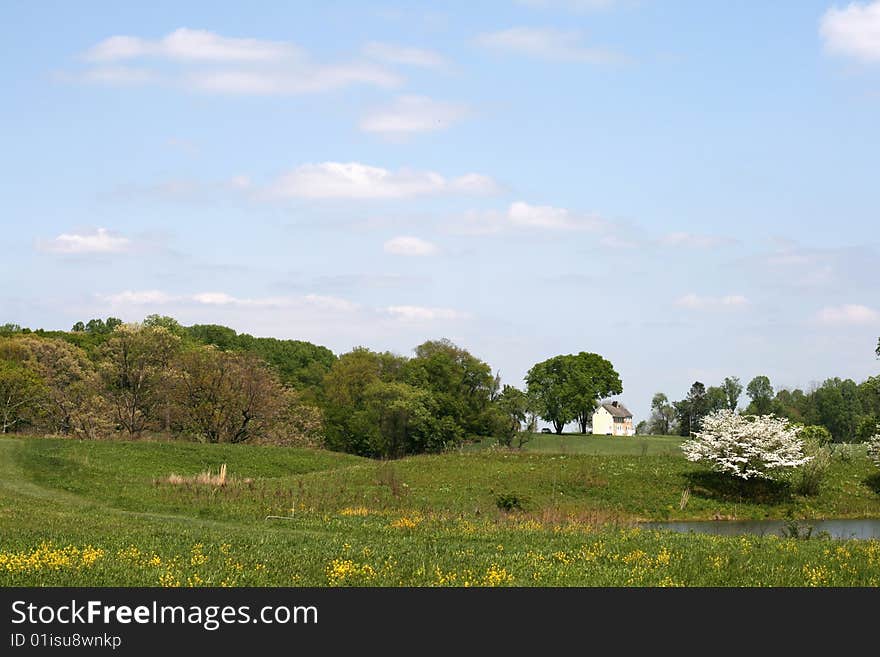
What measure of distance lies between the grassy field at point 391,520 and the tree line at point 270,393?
18.0 meters

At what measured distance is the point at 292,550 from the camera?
20438mm

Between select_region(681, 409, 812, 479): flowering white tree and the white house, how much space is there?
108781 millimetres

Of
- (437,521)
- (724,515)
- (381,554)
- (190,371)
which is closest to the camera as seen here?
(381,554)

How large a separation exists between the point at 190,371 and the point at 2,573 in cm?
6540

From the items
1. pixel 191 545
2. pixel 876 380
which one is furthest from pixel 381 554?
pixel 876 380

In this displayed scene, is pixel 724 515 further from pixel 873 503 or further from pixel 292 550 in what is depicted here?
pixel 292 550

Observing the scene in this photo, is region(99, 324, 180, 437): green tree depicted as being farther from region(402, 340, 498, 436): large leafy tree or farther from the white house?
the white house

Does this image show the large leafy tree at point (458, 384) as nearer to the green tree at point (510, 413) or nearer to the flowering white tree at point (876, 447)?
the green tree at point (510, 413)

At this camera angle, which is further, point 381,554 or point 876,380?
point 876,380

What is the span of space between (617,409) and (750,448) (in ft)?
378

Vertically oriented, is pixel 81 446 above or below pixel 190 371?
below

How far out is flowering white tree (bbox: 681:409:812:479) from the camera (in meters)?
49.0

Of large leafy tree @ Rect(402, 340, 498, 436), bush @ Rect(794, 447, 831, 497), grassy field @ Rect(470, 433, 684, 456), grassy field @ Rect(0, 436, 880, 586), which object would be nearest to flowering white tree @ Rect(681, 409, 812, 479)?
bush @ Rect(794, 447, 831, 497)

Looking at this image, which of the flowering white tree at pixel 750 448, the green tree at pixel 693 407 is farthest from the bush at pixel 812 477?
the green tree at pixel 693 407
